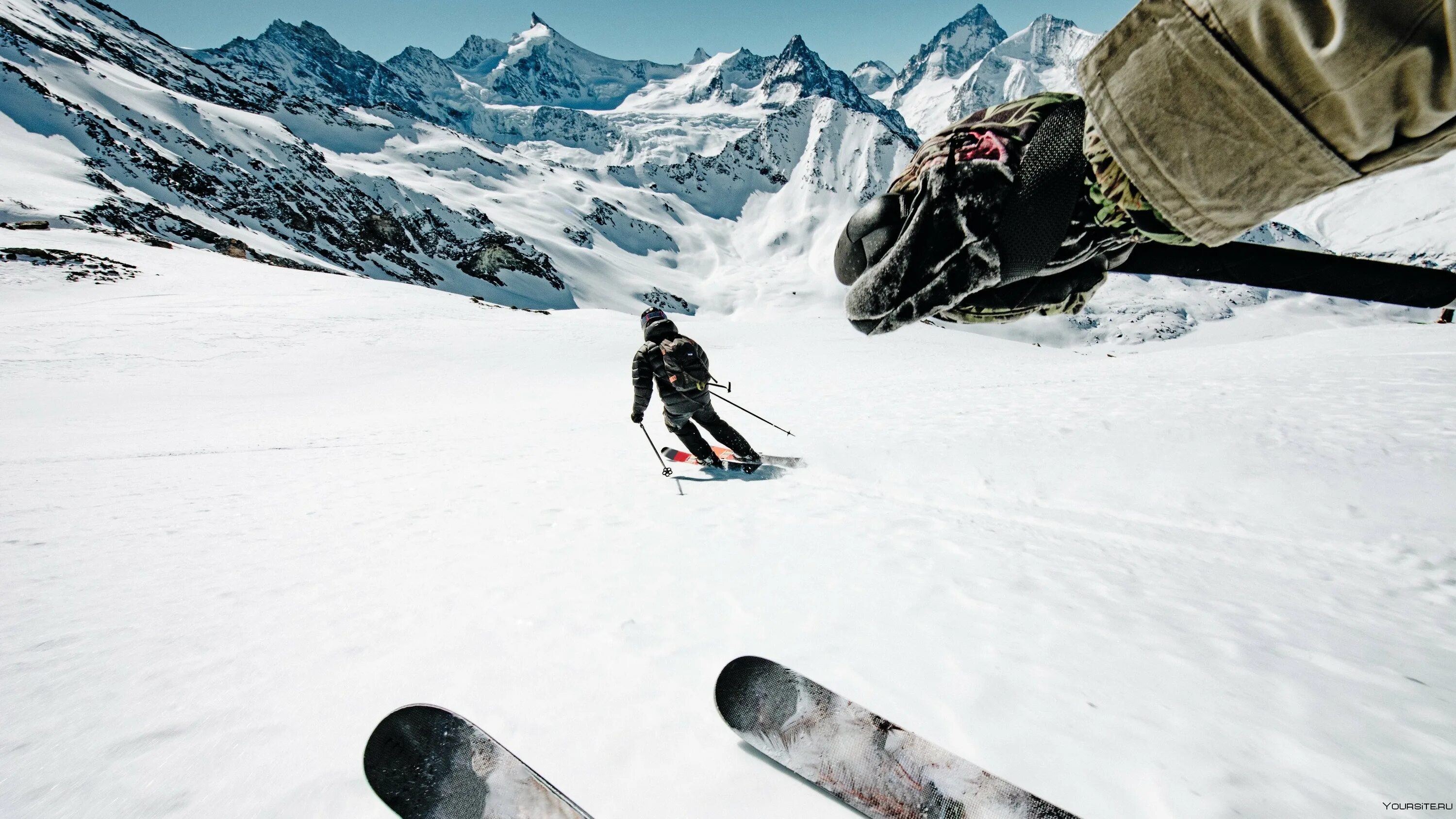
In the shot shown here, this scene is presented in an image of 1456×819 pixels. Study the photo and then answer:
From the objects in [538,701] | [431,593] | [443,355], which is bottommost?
[443,355]

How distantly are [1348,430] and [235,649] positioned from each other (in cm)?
1089

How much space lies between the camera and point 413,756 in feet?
6.70

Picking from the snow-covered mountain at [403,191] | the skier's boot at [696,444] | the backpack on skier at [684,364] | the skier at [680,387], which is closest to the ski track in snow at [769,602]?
the skier's boot at [696,444]

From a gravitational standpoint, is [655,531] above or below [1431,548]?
below

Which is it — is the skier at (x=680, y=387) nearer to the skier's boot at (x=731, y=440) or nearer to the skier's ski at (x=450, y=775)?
the skier's boot at (x=731, y=440)

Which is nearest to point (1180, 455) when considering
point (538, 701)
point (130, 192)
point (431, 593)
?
point (538, 701)

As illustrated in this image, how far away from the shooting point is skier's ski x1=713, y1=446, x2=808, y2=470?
7.21 metres

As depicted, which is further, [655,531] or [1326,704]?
[655,531]

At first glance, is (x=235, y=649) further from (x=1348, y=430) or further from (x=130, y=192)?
(x=130, y=192)

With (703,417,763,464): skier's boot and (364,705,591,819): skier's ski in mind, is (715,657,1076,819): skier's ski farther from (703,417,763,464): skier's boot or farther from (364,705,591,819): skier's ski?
(703,417,763,464): skier's boot

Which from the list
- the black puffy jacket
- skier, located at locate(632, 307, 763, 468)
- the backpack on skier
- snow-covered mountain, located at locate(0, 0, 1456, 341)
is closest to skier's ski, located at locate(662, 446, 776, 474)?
skier, located at locate(632, 307, 763, 468)

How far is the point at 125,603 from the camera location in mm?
3365

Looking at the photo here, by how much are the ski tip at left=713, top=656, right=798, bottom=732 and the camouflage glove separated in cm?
158

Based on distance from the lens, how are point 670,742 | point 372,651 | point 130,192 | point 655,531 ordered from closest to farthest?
point 670,742, point 372,651, point 655,531, point 130,192
